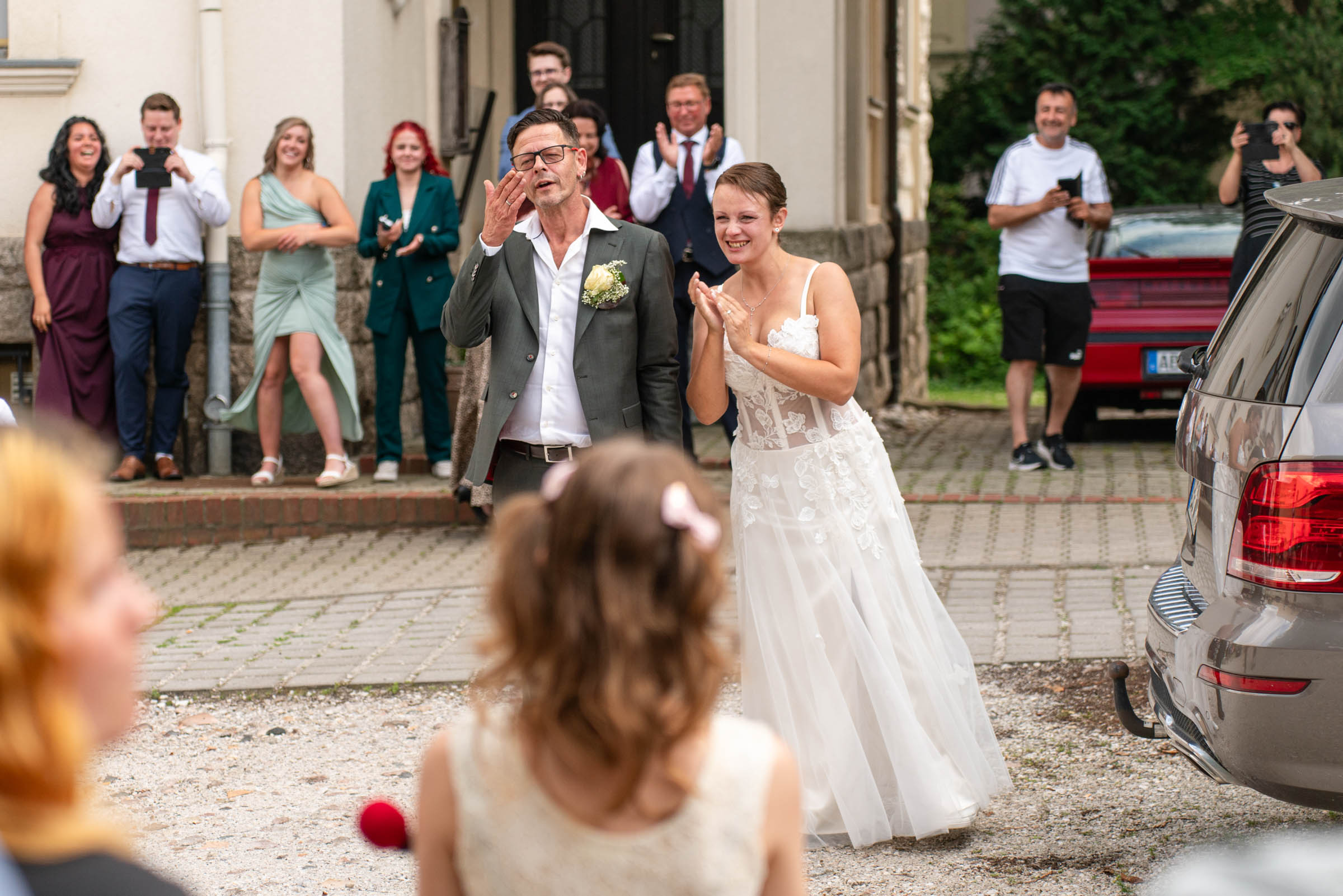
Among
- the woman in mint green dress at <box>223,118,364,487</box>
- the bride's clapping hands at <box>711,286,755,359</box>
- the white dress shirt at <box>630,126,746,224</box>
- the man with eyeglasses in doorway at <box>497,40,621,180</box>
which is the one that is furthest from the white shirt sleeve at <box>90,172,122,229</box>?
the bride's clapping hands at <box>711,286,755,359</box>

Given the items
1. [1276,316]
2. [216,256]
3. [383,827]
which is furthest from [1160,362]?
[383,827]

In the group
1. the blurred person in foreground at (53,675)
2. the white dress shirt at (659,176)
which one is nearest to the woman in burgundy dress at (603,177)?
the white dress shirt at (659,176)

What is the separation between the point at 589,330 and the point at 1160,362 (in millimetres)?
7014

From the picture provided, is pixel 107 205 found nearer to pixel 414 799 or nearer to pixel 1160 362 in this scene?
pixel 414 799

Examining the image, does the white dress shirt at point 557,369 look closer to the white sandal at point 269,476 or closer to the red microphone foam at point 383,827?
the red microphone foam at point 383,827

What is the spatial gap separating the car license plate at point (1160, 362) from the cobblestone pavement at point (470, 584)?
2.02 feet

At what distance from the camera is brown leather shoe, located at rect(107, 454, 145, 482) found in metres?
9.99

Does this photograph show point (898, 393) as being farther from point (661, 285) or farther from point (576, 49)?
point (661, 285)

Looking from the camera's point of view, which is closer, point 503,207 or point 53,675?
point 53,675

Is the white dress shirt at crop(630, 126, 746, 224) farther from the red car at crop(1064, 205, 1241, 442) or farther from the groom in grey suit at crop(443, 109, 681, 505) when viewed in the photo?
the groom in grey suit at crop(443, 109, 681, 505)

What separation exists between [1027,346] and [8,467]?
9.26m

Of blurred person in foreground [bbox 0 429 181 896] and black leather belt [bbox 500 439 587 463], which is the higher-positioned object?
blurred person in foreground [bbox 0 429 181 896]

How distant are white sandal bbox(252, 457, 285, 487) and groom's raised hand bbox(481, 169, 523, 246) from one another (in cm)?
506

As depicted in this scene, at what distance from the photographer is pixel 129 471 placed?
10.0m
